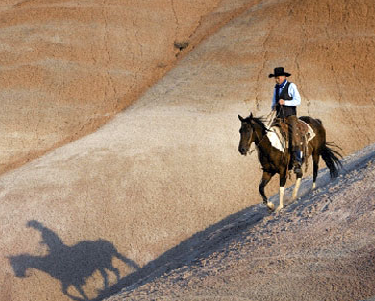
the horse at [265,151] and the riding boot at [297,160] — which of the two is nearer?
the horse at [265,151]

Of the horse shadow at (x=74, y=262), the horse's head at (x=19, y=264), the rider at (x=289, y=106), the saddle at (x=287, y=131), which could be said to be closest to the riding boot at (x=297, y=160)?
the rider at (x=289, y=106)

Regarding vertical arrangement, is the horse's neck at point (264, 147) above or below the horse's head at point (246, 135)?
below

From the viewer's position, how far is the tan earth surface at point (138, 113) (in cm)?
1983

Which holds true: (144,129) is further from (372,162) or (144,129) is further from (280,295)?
(280,295)

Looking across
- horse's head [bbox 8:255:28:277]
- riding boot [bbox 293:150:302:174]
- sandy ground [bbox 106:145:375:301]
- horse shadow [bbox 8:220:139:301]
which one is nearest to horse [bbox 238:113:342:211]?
riding boot [bbox 293:150:302:174]

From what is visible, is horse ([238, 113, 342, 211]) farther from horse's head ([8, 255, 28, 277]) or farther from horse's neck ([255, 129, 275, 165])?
horse's head ([8, 255, 28, 277])

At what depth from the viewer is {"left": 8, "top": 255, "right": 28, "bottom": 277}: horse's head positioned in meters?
18.8

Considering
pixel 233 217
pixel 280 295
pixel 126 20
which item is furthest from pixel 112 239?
pixel 126 20

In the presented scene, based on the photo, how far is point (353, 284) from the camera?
10227 mm

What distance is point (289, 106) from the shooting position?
51.2ft

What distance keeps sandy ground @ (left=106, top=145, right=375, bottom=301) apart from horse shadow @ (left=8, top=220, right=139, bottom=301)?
536 cm

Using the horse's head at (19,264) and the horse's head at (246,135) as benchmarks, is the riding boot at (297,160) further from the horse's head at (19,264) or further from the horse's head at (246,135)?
the horse's head at (19,264)

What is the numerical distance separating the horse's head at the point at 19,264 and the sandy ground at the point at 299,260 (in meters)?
6.49

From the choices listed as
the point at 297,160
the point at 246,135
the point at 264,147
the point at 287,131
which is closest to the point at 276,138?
the point at 264,147
